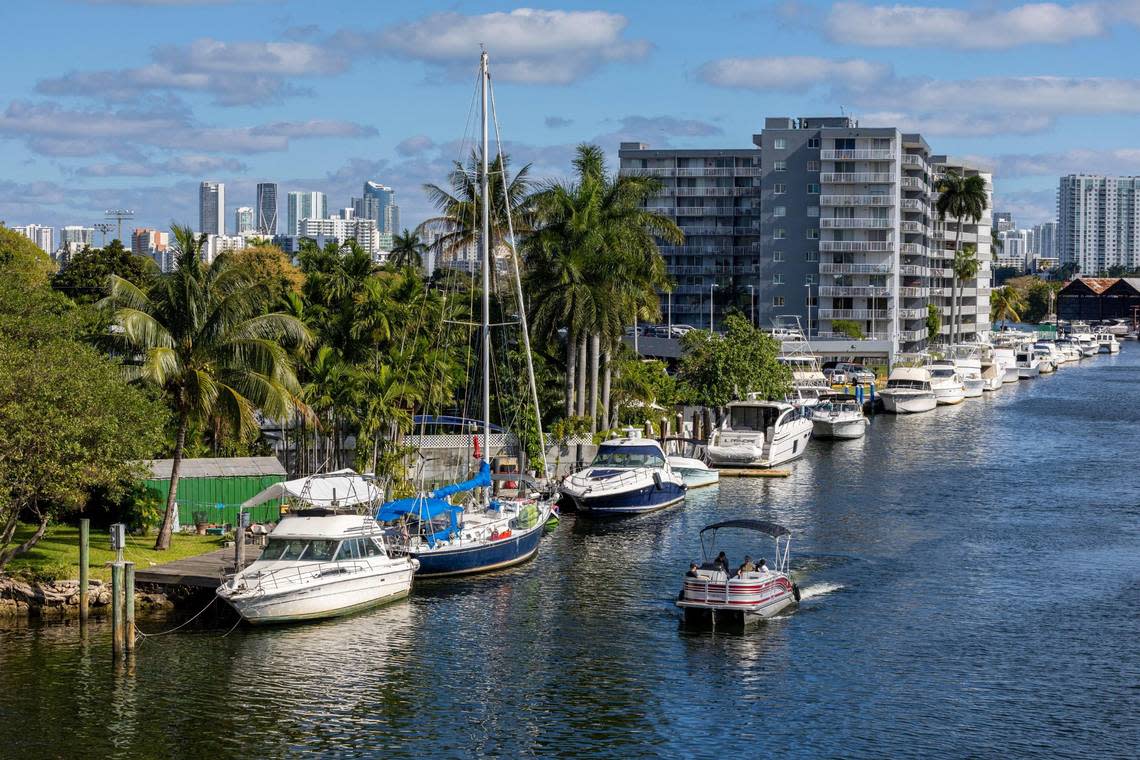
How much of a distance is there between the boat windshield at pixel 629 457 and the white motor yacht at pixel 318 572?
71.6 feet

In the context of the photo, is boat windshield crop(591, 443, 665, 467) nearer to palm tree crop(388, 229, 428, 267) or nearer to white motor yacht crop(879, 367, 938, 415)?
palm tree crop(388, 229, 428, 267)

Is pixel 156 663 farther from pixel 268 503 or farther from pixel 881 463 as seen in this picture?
pixel 881 463

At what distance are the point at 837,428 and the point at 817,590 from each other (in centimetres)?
5327

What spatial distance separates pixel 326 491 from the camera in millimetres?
53688

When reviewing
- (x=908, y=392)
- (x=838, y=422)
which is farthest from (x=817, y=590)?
(x=908, y=392)

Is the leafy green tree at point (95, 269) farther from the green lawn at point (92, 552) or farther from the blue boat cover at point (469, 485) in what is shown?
the blue boat cover at point (469, 485)

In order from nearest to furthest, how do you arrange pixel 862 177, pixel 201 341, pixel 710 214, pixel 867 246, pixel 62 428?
pixel 62 428
pixel 201 341
pixel 867 246
pixel 862 177
pixel 710 214

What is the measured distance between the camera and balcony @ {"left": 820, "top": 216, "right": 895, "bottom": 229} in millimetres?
164250

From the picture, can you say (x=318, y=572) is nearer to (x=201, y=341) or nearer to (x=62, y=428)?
(x=62, y=428)

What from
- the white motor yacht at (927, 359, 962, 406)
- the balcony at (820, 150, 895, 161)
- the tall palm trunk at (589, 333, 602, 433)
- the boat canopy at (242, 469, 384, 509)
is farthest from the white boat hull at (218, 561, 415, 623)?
the balcony at (820, 150, 895, 161)

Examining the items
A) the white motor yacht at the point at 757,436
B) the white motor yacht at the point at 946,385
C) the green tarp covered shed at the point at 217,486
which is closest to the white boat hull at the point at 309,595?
the green tarp covered shed at the point at 217,486

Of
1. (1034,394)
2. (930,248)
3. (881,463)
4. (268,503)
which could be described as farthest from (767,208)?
(268,503)

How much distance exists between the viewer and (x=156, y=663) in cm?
4116

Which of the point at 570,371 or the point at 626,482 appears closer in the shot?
the point at 626,482
